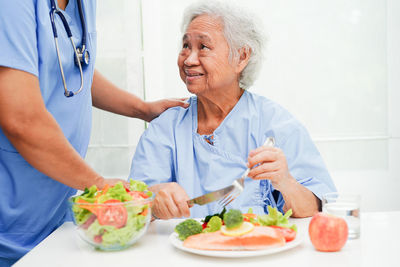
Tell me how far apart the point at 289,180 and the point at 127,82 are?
1276 mm

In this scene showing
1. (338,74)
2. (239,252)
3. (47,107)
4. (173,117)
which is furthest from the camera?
(338,74)

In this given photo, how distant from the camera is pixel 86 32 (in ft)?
4.86

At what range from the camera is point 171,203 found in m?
1.24

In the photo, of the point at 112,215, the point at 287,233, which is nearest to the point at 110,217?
the point at 112,215

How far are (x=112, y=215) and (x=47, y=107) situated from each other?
1.62 ft

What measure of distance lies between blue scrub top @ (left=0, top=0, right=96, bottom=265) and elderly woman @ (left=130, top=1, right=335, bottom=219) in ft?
0.95

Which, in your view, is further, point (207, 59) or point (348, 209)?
point (207, 59)

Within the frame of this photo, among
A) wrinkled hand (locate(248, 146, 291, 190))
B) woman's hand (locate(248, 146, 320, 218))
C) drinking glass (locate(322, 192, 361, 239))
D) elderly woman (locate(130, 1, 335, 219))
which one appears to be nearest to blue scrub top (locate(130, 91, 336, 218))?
elderly woman (locate(130, 1, 335, 219))

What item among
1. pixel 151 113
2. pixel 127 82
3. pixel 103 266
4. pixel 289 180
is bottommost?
pixel 103 266

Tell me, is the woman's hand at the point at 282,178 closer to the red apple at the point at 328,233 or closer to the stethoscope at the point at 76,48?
the red apple at the point at 328,233

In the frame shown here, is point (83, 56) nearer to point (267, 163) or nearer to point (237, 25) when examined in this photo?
point (237, 25)

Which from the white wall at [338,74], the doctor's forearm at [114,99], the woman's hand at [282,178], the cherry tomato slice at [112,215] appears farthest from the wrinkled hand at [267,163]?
the white wall at [338,74]

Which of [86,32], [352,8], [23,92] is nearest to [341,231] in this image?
[23,92]

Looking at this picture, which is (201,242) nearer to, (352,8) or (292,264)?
(292,264)
